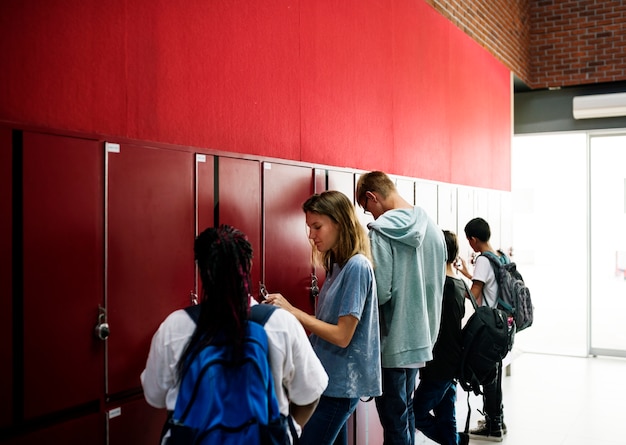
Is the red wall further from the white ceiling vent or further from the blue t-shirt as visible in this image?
the white ceiling vent

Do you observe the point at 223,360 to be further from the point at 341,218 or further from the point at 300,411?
the point at 341,218

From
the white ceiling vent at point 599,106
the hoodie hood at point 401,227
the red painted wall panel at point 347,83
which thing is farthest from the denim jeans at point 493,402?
the white ceiling vent at point 599,106

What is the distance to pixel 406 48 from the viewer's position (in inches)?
174

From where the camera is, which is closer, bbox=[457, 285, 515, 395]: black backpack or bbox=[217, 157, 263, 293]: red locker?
bbox=[217, 157, 263, 293]: red locker

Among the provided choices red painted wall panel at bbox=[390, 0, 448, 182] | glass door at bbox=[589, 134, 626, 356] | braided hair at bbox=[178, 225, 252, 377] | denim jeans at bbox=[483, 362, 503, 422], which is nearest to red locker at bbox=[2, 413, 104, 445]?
braided hair at bbox=[178, 225, 252, 377]

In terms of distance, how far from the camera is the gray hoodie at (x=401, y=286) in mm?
2854

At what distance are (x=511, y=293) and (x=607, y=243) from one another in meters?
3.91

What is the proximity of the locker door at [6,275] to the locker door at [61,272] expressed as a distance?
44mm

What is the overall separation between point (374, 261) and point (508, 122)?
462cm

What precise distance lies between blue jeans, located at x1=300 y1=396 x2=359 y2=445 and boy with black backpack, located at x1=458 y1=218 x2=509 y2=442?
2094 mm

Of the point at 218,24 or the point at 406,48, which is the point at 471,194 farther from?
the point at 218,24

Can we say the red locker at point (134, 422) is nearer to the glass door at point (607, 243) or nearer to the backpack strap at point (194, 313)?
the backpack strap at point (194, 313)

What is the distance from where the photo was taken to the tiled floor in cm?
468

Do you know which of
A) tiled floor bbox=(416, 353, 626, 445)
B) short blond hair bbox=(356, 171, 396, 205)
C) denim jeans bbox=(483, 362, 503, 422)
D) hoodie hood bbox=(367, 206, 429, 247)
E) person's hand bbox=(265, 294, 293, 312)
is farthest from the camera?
tiled floor bbox=(416, 353, 626, 445)
